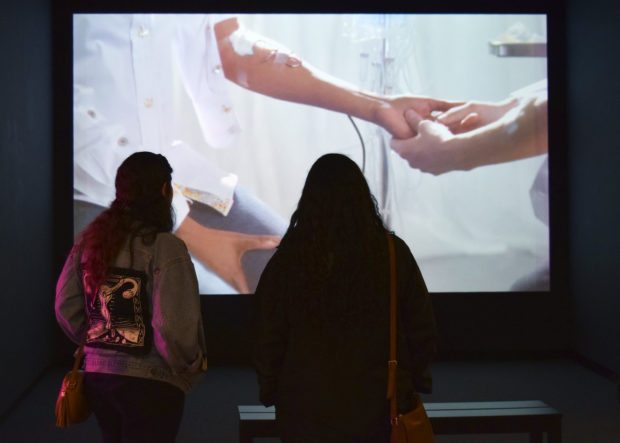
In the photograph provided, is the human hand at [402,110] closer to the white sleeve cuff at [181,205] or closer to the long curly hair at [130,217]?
the white sleeve cuff at [181,205]

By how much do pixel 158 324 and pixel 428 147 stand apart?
3.99 m

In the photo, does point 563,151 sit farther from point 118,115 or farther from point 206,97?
point 118,115

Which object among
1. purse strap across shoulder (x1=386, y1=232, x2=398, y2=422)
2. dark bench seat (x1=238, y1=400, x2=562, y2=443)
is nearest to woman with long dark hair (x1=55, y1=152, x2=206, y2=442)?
purse strap across shoulder (x1=386, y1=232, x2=398, y2=422)

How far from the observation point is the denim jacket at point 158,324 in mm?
2045

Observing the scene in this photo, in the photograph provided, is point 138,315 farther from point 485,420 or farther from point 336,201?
point 485,420

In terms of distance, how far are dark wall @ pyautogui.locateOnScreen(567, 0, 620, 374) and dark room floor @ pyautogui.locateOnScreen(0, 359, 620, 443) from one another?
0.34m

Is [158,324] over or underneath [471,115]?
underneath

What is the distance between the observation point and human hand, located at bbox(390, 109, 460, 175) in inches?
223

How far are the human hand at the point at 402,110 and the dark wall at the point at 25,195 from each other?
2.44 meters

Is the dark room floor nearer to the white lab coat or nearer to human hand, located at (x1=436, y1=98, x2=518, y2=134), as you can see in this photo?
the white lab coat

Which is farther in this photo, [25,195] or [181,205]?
[181,205]

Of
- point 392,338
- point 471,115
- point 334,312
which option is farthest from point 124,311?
point 471,115

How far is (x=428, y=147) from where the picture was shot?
5.71m

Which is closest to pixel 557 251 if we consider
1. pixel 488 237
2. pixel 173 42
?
pixel 488 237
